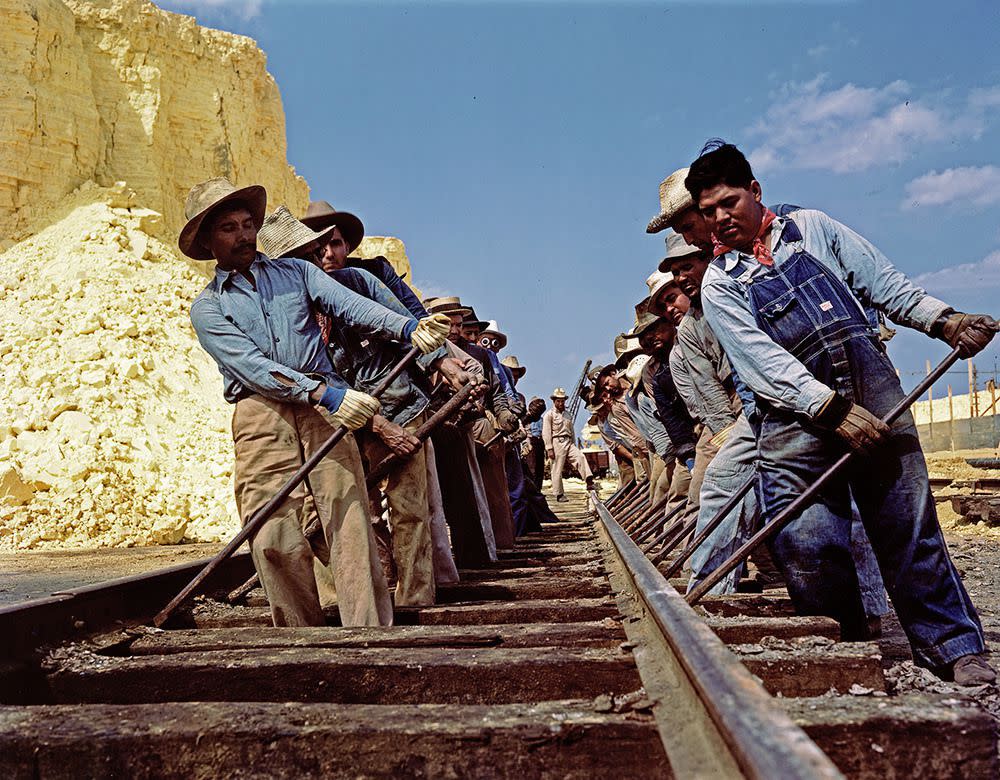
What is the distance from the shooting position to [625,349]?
11609 mm

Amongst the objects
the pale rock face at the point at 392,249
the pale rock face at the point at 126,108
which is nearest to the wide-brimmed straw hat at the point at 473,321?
the pale rock face at the point at 126,108

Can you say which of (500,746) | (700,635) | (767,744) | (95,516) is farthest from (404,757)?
(95,516)

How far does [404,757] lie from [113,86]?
2775 cm

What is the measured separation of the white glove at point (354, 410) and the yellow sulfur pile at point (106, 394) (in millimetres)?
11402

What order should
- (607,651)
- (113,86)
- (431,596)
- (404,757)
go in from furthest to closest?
1. (113,86)
2. (431,596)
3. (607,651)
4. (404,757)

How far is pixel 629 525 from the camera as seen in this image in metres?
9.48

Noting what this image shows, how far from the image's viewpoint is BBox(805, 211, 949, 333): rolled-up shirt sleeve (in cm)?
326

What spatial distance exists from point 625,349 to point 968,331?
8502mm

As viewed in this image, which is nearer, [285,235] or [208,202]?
[208,202]

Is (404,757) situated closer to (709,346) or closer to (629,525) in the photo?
(709,346)

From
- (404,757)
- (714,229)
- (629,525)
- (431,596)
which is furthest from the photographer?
(629,525)

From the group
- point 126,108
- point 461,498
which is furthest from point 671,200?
point 126,108

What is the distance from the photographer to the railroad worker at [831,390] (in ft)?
9.80

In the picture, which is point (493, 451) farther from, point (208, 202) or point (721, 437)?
point (208, 202)
